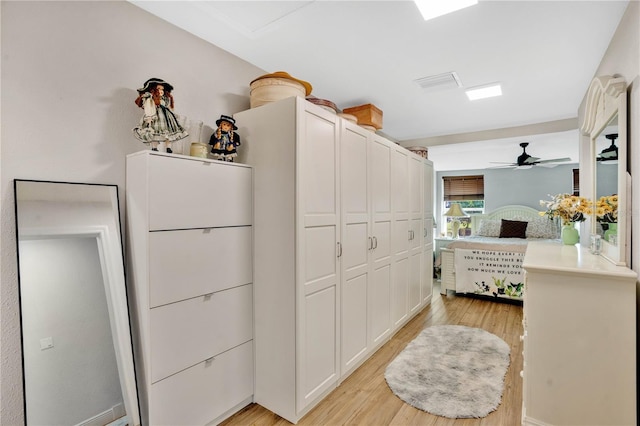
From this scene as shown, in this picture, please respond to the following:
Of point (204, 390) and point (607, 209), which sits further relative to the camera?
point (607, 209)

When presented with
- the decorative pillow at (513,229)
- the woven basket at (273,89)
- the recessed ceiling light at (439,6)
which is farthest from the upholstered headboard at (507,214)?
the woven basket at (273,89)

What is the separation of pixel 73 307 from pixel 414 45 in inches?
103

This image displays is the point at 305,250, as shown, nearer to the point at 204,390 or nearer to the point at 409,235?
the point at 204,390

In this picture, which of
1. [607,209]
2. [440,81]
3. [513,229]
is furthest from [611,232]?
[513,229]

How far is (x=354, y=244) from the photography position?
8.50ft

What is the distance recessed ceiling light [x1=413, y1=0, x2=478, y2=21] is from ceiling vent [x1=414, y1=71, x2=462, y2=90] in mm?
903

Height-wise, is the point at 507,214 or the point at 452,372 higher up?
the point at 507,214

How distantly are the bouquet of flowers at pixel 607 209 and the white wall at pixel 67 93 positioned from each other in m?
2.91

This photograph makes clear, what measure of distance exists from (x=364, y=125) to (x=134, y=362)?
2.65 m

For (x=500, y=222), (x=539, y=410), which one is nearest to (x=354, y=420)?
(x=539, y=410)

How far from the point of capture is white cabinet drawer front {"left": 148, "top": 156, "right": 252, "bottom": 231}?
169 cm

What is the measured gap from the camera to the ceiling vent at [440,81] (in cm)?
279

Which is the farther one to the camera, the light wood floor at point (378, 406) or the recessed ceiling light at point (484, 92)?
the recessed ceiling light at point (484, 92)

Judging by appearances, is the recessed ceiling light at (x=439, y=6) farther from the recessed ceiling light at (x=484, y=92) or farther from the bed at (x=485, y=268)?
the bed at (x=485, y=268)
